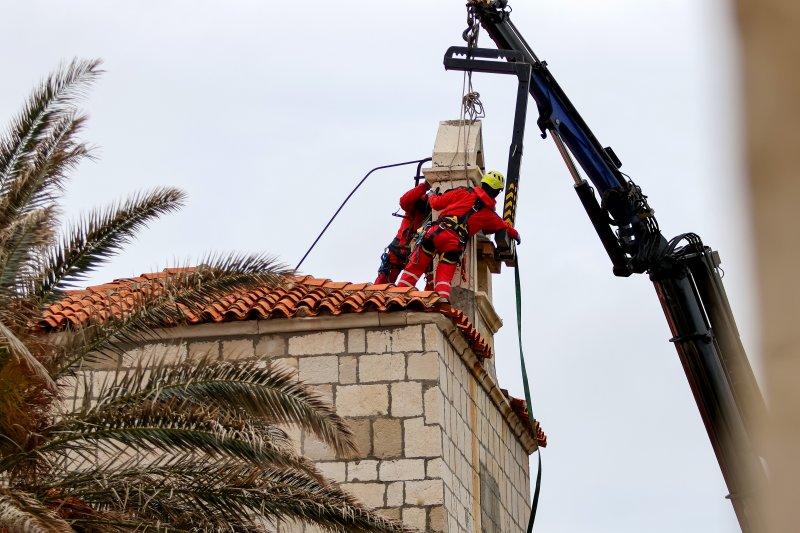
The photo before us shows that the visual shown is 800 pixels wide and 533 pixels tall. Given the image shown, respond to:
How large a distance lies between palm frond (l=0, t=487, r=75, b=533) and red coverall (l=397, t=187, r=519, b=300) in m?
6.61

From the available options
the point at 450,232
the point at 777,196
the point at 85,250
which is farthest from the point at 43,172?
the point at 777,196

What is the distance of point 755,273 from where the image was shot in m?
1.33

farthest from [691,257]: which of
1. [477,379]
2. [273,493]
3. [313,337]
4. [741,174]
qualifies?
[741,174]

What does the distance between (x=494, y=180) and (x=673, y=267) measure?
2201mm

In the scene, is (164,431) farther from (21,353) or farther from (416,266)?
(416,266)

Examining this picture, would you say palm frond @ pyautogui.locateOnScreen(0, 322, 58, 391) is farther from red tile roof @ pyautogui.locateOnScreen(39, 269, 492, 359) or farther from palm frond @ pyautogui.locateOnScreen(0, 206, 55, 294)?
red tile roof @ pyautogui.locateOnScreen(39, 269, 492, 359)

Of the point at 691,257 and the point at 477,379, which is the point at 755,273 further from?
the point at 691,257

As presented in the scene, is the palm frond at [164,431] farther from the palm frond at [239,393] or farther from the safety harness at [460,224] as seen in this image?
the safety harness at [460,224]

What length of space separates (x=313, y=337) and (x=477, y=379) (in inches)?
78.0

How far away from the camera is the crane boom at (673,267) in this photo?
13688 millimetres

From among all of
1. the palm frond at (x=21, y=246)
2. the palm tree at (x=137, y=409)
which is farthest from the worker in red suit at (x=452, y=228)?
the palm frond at (x=21, y=246)

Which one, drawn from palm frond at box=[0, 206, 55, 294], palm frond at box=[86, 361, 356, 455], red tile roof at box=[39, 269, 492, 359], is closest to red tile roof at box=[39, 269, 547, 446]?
red tile roof at box=[39, 269, 492, 359]

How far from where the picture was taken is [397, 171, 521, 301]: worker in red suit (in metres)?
13.6

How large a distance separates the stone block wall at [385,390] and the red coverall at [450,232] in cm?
140
